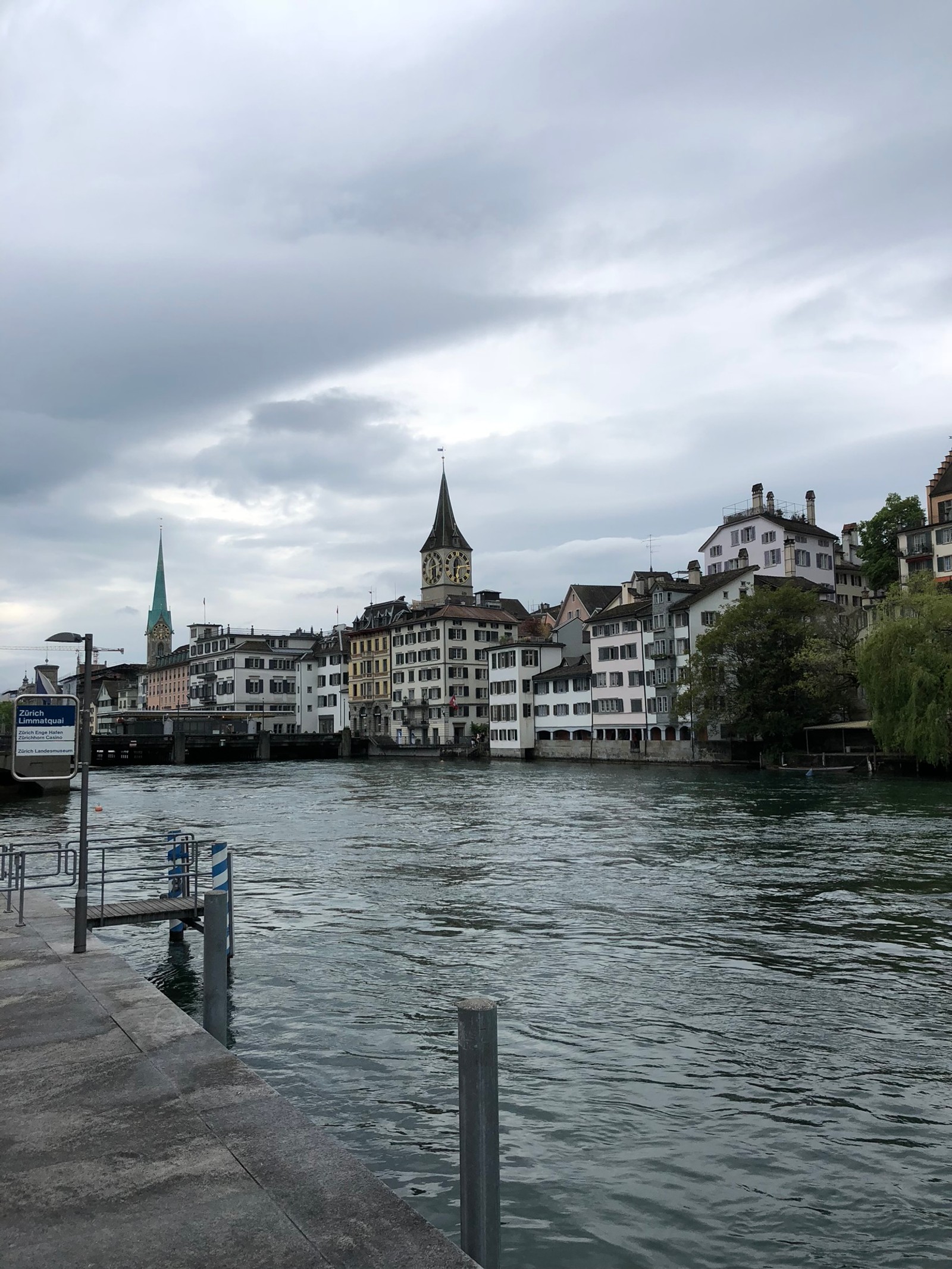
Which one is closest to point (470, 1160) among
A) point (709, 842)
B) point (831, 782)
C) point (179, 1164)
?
point (179, 1164)

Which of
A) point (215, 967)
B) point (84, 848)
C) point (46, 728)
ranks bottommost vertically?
point (215, 967)

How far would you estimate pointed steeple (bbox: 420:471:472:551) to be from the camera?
15362 cm

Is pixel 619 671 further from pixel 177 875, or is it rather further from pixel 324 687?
pixel 177 875

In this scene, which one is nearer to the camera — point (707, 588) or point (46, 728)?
point (46, 728)

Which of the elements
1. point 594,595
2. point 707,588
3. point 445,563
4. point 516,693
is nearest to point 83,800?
point 707,588

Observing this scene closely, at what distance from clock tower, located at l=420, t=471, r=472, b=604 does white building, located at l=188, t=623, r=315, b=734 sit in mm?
25636

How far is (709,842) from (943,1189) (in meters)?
25.6

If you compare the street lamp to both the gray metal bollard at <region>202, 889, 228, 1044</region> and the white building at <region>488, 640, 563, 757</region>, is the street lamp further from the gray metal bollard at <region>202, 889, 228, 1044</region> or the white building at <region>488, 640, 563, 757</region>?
the white building at <region>488, 640, 563, 757</region>

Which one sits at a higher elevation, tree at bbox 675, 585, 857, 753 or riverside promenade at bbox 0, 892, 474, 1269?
tree at bbox 675, 585, 857, 753

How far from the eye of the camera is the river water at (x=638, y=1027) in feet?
30.8

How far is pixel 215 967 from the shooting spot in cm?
1261

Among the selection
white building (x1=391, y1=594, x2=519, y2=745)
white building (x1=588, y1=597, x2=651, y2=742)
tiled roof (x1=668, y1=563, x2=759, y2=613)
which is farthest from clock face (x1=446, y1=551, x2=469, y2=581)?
tiled roof (x1=668, y1=563, x2=759, y2=613)

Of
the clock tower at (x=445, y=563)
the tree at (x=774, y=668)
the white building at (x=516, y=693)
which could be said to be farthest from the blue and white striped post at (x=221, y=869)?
the clock tower at (x=445, y=563)

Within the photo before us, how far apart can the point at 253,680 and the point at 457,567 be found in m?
35.7
